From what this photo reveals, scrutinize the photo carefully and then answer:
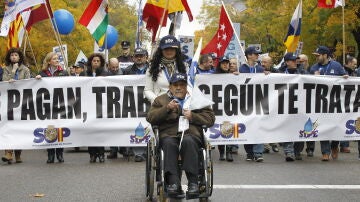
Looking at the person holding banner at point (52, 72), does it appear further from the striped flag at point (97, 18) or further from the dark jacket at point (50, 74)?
the striped flag at point (97, 18)

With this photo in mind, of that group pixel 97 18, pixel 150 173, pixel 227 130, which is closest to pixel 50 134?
pixel 97 18

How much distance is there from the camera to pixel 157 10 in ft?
49.4

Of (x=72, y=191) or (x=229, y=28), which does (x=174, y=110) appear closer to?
(x=72, y=191)

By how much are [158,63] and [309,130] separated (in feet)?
15.7

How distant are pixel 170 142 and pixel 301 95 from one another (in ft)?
19.0

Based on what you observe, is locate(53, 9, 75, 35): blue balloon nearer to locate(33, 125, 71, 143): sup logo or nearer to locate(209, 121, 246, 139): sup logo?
locate(33, 125, 71, 143): sup logo

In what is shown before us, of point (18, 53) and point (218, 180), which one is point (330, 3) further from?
point (218, 180)

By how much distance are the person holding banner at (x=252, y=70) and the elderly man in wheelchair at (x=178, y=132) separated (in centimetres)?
486

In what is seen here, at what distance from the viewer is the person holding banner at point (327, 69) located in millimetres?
12617

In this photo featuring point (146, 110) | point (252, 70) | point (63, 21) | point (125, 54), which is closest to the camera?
point (146, 110)

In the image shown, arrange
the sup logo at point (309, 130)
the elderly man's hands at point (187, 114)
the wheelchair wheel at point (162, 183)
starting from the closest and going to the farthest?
the wheelchair wheel at point (162, 183), the elderly man's hands at point (187, 114), the sup logo at point (309, 130)

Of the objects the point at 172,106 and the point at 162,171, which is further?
the point at 172,106

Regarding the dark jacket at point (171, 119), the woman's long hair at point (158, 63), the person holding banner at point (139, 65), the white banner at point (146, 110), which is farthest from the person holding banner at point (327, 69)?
the dark jacket at point (171, 119)

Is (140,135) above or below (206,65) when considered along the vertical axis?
below
